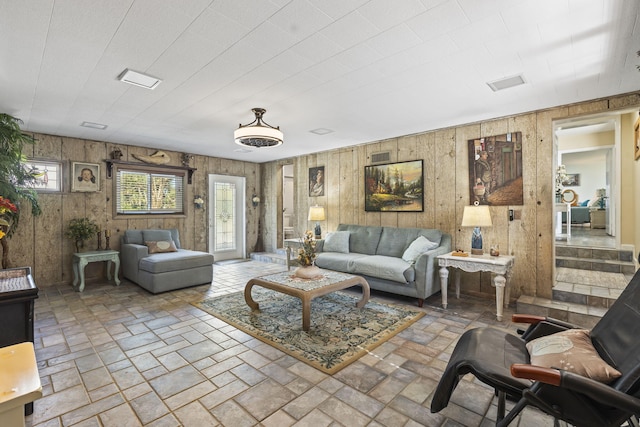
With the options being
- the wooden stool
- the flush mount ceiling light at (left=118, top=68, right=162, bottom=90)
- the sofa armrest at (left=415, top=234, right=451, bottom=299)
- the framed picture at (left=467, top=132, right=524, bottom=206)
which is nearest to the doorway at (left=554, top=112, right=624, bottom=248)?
the framed picture at (left=467, top=132, right=524, bottom=206)

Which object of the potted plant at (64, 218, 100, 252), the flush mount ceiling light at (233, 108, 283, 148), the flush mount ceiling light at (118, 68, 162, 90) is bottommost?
the potted plant at (64, 218, 100, 252)

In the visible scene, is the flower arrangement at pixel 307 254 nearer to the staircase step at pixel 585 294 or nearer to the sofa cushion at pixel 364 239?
the sofa cushion at pixel 364 239

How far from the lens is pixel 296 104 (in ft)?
11.7

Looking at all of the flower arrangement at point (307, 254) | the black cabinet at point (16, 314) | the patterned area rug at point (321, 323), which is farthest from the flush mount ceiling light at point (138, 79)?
the patterned area rug at point (321, 323)

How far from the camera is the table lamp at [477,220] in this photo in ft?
12.5

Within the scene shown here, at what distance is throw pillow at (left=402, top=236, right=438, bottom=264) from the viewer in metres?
4.14

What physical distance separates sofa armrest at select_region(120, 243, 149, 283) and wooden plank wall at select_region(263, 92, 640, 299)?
3.37 m

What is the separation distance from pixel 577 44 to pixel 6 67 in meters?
4.61

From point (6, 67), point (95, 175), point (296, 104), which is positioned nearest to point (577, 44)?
point (296, 104)

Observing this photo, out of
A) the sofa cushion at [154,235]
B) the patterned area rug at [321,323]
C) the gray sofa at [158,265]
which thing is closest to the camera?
the patterned area rug at [321,323]

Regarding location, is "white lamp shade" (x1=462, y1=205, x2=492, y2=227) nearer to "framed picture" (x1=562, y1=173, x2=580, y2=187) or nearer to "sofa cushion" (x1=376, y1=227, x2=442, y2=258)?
"sofa cushion" (x1=376, y1=227, x2=442, y2=258)

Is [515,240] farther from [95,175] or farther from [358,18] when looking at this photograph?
[95,175]

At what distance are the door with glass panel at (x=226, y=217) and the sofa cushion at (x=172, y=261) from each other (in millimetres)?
2025

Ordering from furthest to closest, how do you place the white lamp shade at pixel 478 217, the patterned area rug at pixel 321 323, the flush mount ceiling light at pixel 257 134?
the white lamp shade at pixel 478 217, the flush mount ceiling light at pixel 257 134, the patterned area rug at pixel 321 323
